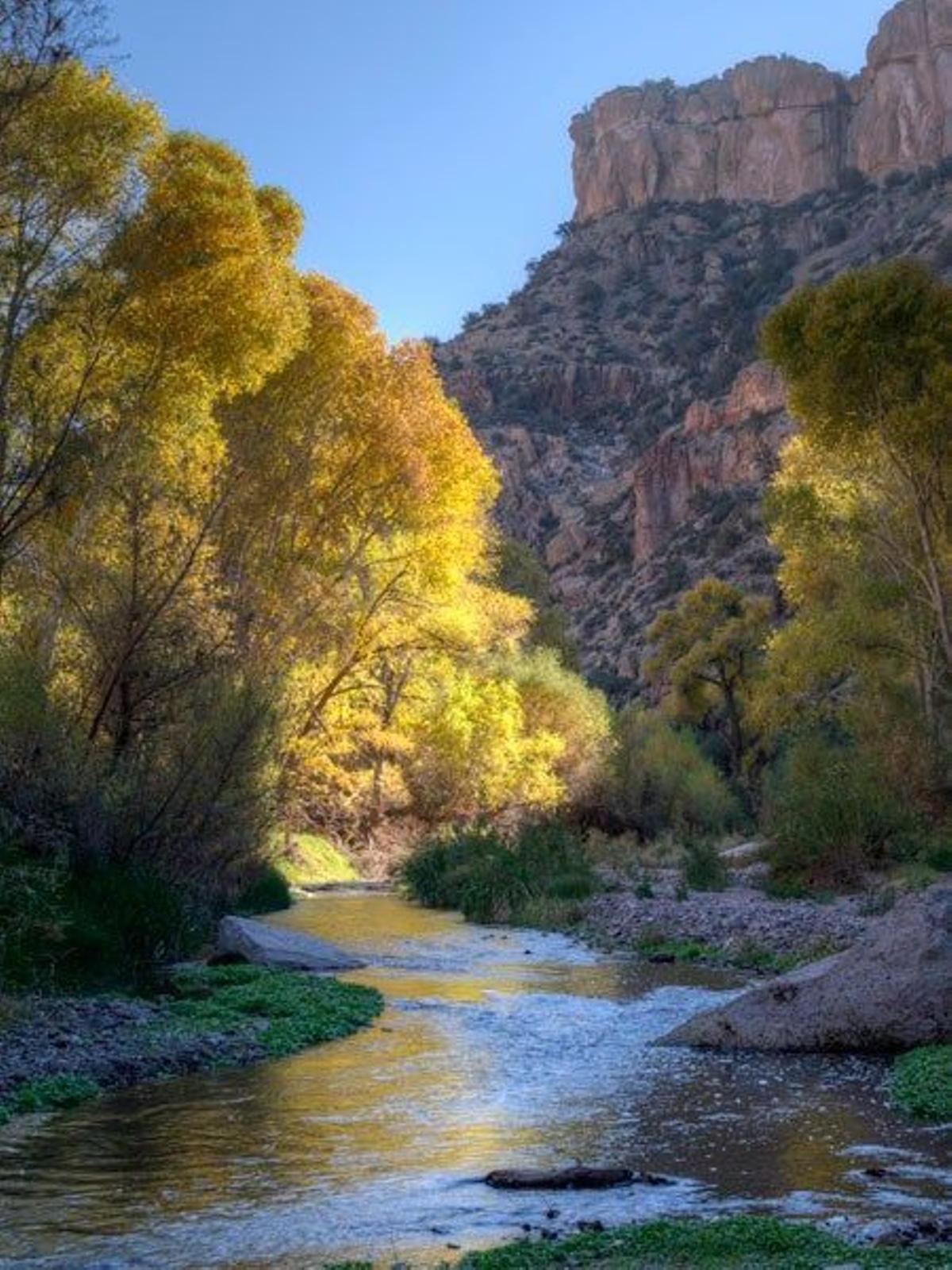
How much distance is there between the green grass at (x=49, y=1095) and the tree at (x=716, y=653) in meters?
38.0

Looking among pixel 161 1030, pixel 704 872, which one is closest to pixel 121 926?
pixel 161 1030

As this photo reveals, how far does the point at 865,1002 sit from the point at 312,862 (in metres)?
19.7

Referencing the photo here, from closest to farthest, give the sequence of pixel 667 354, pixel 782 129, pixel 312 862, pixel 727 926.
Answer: pixel 727 926
pixel 312 862
pixel 667 354
pixel 782 129

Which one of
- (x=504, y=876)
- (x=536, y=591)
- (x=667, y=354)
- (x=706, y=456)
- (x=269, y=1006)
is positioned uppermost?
(x=667, y=354)

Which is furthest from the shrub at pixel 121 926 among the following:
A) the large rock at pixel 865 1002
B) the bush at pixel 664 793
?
the bush at pixel 664 793

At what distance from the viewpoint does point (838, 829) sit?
2188 cm

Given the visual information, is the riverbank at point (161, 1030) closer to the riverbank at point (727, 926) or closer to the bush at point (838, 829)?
the riverbank at point (727, 926)

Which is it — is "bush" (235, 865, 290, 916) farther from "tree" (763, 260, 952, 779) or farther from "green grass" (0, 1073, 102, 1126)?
"tree" (763, 260, 952, 779)

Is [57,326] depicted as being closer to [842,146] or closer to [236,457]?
[236,457]

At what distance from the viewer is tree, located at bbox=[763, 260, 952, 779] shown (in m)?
23.2

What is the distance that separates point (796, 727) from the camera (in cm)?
3234

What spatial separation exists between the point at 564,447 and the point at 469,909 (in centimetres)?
6433

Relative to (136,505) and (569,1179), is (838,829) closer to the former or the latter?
(136,505)

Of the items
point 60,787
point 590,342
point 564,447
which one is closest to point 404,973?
point 60,787
